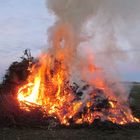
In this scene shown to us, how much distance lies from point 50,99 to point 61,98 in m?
0.69

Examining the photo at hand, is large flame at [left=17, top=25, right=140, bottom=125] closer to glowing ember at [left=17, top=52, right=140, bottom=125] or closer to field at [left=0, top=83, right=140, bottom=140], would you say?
glowing ember at [left=17, top=52, right=140, bottom=125]

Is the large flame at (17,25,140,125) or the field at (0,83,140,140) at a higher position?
the large flame at (17,25,140,125)

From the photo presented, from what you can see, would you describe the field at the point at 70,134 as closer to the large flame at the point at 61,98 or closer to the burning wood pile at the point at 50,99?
the burning wood pile at the point at 50,99

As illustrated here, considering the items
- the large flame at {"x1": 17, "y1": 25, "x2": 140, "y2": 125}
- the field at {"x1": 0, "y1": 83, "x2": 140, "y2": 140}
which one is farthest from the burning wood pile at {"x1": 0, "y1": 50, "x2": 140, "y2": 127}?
the field at {"x1": 0, "y1": 83, "x2": 140, "y2": 140}

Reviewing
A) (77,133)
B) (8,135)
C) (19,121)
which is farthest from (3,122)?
(77,133)

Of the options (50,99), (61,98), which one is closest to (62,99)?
(61,98)

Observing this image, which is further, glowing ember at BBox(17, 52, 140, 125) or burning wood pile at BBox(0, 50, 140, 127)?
glowing ember at BBox(17, 52, 140, 125)

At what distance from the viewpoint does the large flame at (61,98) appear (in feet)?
84.4

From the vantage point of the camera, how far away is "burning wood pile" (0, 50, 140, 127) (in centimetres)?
2534

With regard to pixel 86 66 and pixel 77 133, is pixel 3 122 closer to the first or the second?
pixel 77 133

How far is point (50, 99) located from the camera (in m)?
26.9

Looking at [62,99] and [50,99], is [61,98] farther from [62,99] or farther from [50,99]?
[50,99]

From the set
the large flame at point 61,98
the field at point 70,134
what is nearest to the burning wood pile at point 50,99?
the large flame at point 61,98

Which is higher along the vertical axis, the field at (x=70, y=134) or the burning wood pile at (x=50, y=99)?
the burning wood pile at (x=50, y=99)
